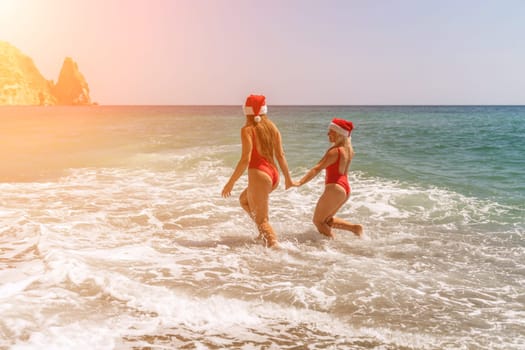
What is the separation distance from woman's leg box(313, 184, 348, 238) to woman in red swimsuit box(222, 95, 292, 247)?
27.4 inches

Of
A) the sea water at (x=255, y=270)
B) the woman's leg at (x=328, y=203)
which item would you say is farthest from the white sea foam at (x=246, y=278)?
the woman's leg at (x=328, y=203)

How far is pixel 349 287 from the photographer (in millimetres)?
4836

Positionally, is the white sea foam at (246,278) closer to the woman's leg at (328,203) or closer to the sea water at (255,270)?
the sea water at (255,270)

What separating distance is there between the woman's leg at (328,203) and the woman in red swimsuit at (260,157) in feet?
2.28

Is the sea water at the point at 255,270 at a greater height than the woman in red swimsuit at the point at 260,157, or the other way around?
the woman in red swimsuit at the point at 260,157

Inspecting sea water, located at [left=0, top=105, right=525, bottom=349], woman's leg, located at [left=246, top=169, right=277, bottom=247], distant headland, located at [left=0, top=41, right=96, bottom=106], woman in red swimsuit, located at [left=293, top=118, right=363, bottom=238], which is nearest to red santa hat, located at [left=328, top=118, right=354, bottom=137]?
woman in red swimsuit, located at [left=293, top=118, right=363, bottom=238]

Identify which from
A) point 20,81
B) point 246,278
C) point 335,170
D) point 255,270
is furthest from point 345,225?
point 20,81

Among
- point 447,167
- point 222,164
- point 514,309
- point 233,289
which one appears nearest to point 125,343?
point 233,289

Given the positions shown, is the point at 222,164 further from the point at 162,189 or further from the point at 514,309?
the point at 514,309

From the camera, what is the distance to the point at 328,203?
6.47 m

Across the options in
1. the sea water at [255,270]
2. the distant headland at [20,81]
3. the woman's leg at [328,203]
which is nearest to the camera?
the sea water at [255,270]

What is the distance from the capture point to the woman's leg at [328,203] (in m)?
6.44

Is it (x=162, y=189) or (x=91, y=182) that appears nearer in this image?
(x=162, y=189)

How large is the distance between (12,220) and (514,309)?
7.59m
